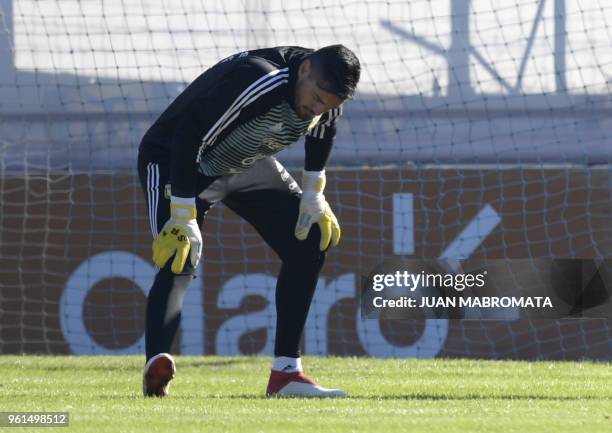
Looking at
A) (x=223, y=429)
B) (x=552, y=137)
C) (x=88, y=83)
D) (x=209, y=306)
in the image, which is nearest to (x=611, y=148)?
(x=552, y=137)

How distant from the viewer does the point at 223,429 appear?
423 centimetres

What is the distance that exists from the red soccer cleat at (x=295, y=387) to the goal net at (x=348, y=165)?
440 centimetres

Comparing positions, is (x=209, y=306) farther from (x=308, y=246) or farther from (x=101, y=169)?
(x=308, y=246)

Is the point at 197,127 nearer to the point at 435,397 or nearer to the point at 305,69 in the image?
the point at 305,69

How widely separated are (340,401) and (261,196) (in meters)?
0.93

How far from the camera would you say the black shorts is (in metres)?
5.39

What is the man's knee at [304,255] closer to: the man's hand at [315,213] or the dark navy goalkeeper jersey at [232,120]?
the man's hand at [315,213]

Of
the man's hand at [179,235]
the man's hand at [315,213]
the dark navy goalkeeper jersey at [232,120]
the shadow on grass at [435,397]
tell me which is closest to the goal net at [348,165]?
the shadow on grass at [435,397]

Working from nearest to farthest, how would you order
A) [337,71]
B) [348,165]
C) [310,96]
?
[337,71], [310,96], [348,165]

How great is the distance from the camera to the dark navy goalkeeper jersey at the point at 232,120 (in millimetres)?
4961

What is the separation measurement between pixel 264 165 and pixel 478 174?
5.01 meters

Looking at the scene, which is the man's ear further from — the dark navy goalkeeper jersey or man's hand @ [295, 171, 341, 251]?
man's hand @ [295, 171, 341, 251]

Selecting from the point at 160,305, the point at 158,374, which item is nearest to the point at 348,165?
the point at 160,305

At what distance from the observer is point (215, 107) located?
16.2 ft
